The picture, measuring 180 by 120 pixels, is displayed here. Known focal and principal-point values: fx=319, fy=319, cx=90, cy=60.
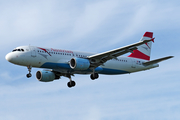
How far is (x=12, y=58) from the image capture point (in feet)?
131

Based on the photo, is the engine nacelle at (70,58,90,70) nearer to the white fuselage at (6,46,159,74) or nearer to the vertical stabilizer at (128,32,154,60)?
the white fuselage at (6,46,159,74)

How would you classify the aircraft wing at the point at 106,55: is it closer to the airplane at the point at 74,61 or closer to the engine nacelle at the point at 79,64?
the airplane at the point at 74,61

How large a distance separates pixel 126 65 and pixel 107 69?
359 centimetres

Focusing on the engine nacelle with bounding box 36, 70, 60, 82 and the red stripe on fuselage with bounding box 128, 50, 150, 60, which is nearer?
the engine nacelle with bounding box 36, 70, 60, 82

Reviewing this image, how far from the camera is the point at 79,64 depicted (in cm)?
4094

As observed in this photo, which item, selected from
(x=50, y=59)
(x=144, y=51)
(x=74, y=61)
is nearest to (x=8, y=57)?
(x=50, y=59)

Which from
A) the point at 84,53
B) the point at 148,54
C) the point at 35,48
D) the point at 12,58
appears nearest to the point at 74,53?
the point at 84,53

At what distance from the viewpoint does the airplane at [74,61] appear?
3994 cm

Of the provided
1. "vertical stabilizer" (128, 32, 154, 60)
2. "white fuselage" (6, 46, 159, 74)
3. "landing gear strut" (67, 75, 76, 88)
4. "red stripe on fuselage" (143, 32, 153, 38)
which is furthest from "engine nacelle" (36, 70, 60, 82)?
"red stripe on fuselage" (143, 32, 153, 38)

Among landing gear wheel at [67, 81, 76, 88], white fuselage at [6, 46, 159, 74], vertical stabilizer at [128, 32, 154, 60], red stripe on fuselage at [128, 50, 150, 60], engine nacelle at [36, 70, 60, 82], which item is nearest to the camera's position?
white fuselage at [6, 46, 159, 74]

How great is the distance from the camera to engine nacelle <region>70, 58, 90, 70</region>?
4088cm

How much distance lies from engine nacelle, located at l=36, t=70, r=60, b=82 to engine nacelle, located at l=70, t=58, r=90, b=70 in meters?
5.51

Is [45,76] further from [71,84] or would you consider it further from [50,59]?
[50,59]

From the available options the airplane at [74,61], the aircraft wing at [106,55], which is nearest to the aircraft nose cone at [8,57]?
the airplane at [74,61]
